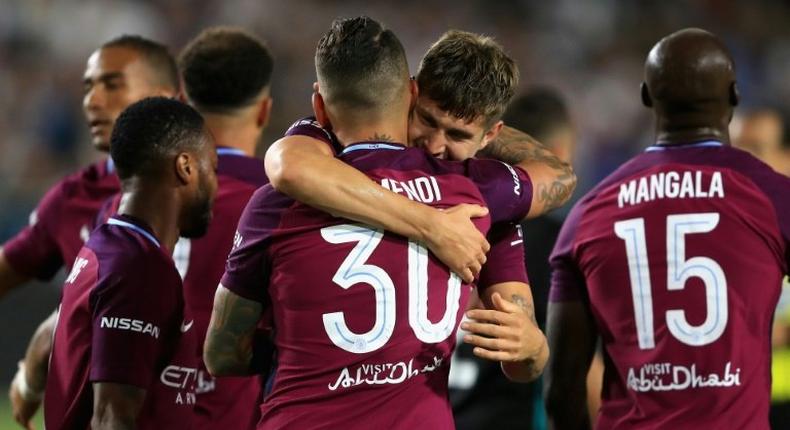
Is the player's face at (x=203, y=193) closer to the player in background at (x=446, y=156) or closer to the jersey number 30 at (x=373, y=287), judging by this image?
the player in background at (x=446, y=156)

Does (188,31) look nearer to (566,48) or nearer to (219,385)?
(566,48)

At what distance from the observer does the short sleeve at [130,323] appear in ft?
12.2

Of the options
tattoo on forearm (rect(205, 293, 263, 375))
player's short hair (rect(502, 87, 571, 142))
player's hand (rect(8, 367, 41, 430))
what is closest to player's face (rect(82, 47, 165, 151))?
player's hand (rect(8, 367, 41, 430))

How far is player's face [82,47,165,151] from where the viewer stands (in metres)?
5.39

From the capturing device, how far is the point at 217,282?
4.69m

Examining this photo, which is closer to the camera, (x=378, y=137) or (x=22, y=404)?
(x=378, y=137)

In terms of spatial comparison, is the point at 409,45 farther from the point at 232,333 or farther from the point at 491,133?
the point at 232,333

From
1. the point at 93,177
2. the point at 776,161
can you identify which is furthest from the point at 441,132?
the point at 776,161

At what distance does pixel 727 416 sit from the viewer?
4.04 meters

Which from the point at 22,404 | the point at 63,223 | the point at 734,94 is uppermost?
the point at 734,94

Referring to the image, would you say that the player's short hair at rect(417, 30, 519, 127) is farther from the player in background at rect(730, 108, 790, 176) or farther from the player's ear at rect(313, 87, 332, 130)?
the player in background at rect(730, 108, 790, 176)

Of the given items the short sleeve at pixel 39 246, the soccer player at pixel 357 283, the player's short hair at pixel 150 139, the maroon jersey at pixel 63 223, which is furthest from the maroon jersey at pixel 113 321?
the short sleeve at pixel 39 246

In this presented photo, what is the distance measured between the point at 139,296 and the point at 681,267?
1808 mm

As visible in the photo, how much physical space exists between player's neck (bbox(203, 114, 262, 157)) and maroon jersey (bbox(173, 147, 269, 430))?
8.2 inches
